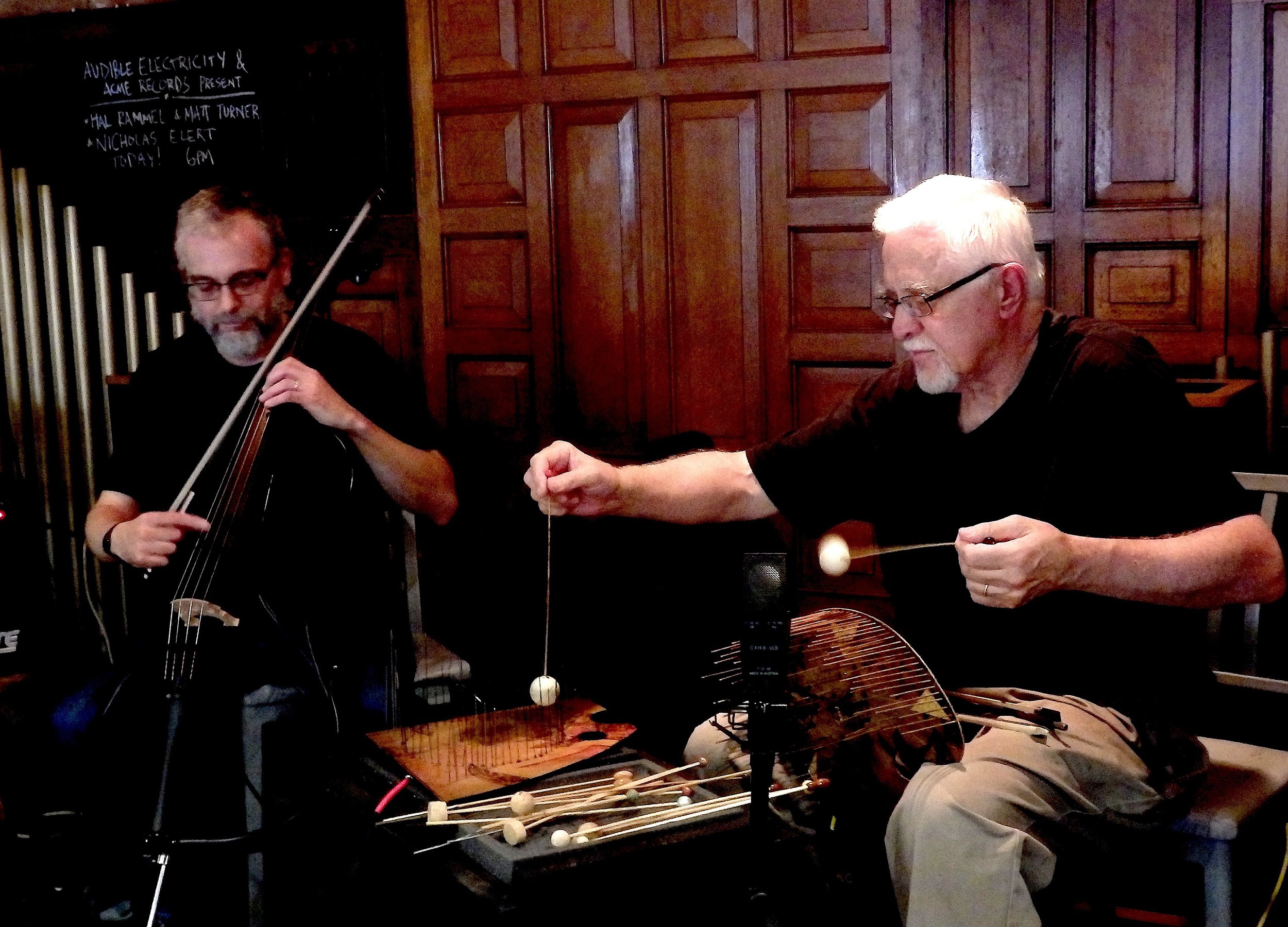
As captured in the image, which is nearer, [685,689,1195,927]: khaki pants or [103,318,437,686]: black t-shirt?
[685,689,1195,927]: khaki pants

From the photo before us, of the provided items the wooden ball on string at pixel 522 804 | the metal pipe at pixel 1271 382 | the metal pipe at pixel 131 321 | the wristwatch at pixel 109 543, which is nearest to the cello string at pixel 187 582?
the wristwatch at pixel 109 543

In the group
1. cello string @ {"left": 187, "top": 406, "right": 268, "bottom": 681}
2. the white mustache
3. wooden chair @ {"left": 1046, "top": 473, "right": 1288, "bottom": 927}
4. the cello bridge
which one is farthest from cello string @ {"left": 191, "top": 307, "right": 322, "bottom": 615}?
wooden chair @ {"left": 1046, "top": 473, "right": 1288, "bottom": 927}

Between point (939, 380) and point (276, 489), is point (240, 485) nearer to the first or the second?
point (276, 489)

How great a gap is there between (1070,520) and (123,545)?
1.68 m

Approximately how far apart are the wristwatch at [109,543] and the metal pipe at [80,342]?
4.44 ft

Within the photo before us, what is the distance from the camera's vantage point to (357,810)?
6.45 feet

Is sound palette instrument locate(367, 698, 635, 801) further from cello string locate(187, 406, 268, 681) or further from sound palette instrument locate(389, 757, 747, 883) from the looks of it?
cello string locate(187, 406, 268, 681)

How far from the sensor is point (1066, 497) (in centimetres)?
204

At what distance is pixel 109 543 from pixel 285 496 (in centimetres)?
34

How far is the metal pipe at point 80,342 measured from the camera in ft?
12.3

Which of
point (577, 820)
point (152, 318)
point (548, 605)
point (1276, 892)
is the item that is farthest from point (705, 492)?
point (152, 318)

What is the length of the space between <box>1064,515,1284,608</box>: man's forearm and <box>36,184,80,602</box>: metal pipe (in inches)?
117

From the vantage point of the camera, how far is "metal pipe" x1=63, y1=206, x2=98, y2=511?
3744mm

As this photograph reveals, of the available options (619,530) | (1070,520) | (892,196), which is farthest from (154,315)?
(1070,520)
